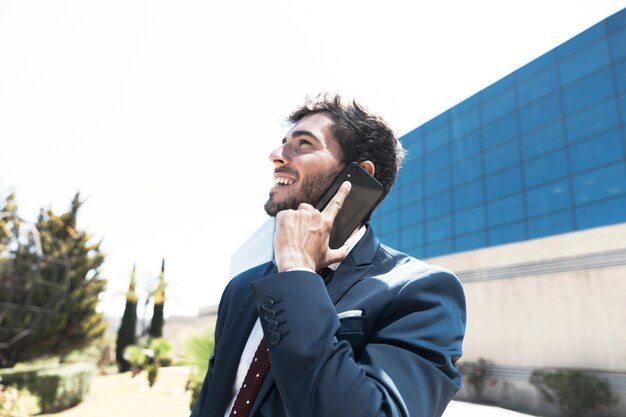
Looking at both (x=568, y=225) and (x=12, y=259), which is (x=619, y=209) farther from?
(x=12, y=259)

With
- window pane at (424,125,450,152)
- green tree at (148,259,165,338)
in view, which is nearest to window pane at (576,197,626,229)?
window pane at (424,125,450,152)

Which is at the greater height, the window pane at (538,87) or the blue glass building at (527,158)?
the window pane at (538,87)

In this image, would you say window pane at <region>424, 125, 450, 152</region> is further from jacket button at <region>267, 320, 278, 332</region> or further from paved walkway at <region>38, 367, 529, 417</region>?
jacket button at <region>267, 320, 278, 332</region>

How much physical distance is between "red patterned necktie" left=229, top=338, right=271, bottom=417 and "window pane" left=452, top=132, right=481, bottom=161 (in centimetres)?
3138

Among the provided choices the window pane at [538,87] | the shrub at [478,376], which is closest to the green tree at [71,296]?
the shrub at [478,376]

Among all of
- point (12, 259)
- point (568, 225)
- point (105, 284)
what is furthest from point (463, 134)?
point (12, 259)

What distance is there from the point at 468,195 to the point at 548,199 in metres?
5.55

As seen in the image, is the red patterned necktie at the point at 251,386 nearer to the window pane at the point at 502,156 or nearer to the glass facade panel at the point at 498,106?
the window pane at the point at 502,156

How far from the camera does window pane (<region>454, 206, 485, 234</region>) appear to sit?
28.8m

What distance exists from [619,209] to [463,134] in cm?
Result: 1187

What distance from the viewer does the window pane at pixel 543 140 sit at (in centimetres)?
2559

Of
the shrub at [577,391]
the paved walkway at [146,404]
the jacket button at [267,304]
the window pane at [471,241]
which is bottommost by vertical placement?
the paved walkway at [146,404]

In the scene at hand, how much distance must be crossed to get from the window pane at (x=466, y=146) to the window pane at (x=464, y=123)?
44cm

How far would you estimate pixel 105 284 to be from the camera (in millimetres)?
22328
